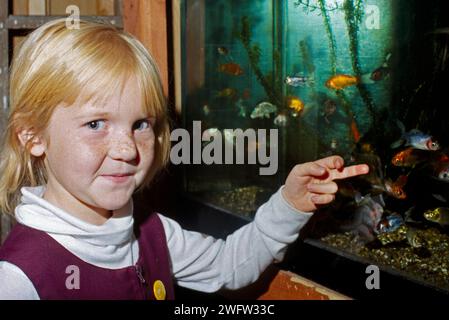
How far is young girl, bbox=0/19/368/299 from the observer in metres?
1.42

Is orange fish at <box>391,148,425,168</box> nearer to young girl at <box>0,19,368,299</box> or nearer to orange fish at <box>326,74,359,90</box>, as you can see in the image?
orange fish at <box>326,74,359,90</box>

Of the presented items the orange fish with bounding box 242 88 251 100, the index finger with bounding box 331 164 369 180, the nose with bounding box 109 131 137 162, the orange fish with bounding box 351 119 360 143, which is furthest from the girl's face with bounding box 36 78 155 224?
the orange fish with bounding box 242 88 251 100

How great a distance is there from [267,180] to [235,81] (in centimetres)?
→ 52

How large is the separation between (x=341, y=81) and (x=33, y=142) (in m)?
1.05

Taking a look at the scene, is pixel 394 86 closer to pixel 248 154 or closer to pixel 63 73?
pixel 248 154

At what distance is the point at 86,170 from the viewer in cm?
144

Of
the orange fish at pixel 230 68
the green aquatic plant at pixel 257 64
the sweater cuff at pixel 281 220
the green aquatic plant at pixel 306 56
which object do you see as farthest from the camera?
the orange fish at pixel 230 68

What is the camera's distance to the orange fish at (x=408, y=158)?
1.85m

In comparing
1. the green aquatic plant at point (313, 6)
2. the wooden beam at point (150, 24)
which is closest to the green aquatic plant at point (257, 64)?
the green aquatic plant at point (313, 6)

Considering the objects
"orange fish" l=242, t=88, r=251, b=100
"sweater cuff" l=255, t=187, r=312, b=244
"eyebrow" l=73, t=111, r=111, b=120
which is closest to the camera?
"eyebrow" l=73, t=111, r=111, b=120

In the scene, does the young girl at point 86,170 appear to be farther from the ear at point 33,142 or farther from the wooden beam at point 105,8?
the wooden beam at point 105,8

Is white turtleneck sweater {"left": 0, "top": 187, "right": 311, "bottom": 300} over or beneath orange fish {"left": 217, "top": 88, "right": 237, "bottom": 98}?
beneath

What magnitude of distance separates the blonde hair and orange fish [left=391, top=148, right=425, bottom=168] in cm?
81

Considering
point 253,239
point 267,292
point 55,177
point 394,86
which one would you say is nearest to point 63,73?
point 55,177
